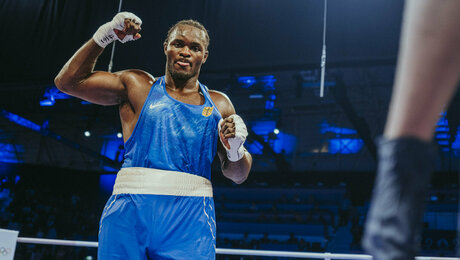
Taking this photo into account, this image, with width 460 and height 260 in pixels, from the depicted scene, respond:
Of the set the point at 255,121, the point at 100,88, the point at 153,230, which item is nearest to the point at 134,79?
the point at 100,88

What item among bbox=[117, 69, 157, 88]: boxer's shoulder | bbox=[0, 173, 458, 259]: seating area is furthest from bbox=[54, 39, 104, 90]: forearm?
bbox=[0, 173, 458, 259]: seating area

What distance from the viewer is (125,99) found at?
1672 millimetres

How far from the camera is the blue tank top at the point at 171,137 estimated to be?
153cm

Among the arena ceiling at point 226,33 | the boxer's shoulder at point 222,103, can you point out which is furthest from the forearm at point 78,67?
the arena ceiling at point 226,33

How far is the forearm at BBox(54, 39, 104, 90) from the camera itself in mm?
1596

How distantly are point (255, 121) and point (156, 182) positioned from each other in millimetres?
9092

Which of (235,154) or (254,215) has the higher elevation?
(254,215)

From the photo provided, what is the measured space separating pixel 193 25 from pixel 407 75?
138 cm

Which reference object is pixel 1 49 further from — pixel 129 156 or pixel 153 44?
pixel 129 156

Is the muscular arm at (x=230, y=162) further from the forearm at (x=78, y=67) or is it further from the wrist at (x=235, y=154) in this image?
the forearm at (x=78, y=67)

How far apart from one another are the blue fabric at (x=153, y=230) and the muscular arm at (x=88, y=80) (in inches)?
15.7

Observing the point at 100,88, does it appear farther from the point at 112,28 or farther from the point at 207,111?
the point at 207,111

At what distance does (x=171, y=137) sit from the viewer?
156cm

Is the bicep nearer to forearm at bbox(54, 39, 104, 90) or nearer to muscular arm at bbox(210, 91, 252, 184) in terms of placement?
forearm at bbox(54, 39, 104, 90)
